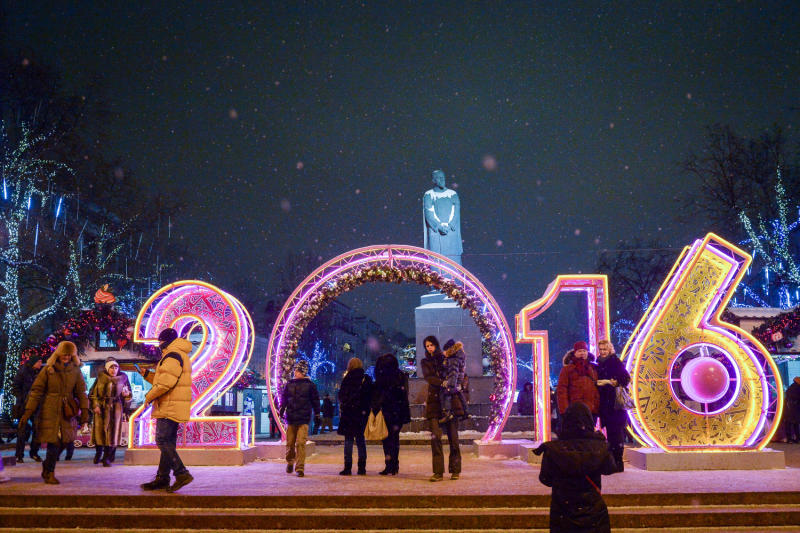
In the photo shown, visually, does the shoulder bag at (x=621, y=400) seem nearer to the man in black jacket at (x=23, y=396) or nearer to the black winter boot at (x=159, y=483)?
the black winter boot at (x=159, y=483)

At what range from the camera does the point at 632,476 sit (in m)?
10.4

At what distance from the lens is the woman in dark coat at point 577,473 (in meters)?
4.98

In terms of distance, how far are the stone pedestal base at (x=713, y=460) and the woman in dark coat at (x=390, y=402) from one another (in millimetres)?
3871

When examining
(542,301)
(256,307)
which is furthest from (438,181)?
(256,307)

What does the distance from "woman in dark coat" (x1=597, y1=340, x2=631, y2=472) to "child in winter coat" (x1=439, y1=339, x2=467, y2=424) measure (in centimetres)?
214

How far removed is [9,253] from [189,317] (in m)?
13.6

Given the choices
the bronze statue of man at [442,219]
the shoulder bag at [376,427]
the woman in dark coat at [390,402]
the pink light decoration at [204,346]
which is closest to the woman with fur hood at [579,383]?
the woman in dark coat at [390,402]

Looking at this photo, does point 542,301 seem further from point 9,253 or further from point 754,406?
point 9,253

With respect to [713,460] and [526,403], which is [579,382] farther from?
[526,403]

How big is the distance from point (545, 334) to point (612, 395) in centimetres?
256

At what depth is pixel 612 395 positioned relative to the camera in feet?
35.6

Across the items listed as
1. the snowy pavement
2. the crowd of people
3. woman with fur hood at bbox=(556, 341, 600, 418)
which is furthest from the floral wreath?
woman with fur hood at bbox=(556, 341, 600, 418)

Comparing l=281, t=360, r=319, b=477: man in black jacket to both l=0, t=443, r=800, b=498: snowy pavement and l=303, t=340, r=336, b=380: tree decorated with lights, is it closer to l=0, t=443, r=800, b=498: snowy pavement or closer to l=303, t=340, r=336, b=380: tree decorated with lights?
l=0, t=443, r=800, b=498: snowy pavement

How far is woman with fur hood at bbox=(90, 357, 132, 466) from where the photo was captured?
1348cm
